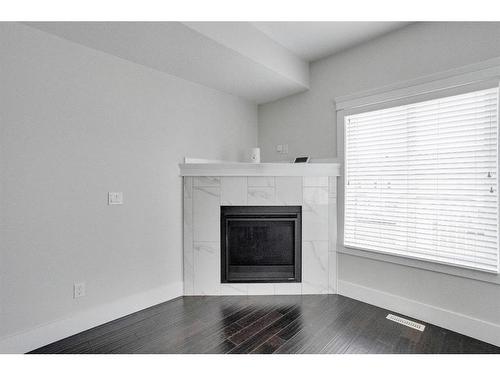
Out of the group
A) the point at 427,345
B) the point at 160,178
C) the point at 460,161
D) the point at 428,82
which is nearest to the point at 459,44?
the point at 428,82

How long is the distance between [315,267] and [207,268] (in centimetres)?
118

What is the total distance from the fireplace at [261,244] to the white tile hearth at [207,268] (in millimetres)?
76

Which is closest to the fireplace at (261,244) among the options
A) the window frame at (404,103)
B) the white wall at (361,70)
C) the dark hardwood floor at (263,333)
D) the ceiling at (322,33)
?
the dark hardwood floor at (263,333)

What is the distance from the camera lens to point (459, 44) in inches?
86.4

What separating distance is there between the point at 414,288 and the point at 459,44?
2066 millimetres

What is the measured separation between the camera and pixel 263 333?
2.18 metres

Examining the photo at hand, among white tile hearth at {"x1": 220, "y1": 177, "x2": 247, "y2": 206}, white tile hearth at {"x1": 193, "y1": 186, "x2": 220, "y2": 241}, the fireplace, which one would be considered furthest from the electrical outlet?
white tile hearth at {"x1": 220, "y1": 177, "x2": 247, "y2": 206}

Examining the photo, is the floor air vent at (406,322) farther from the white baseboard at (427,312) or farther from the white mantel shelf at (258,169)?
the white mantel shelf at (258,169)

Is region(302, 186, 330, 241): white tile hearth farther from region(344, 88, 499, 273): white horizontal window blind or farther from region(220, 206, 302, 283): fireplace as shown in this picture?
region(344, 88, 499, 273): white horizontal window blind

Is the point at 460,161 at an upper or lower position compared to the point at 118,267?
upper

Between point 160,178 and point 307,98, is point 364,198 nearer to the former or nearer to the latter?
point 307,98

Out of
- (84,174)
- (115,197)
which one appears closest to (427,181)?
(115,197)

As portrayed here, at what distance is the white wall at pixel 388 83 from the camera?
211cm

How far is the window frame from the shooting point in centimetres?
211
